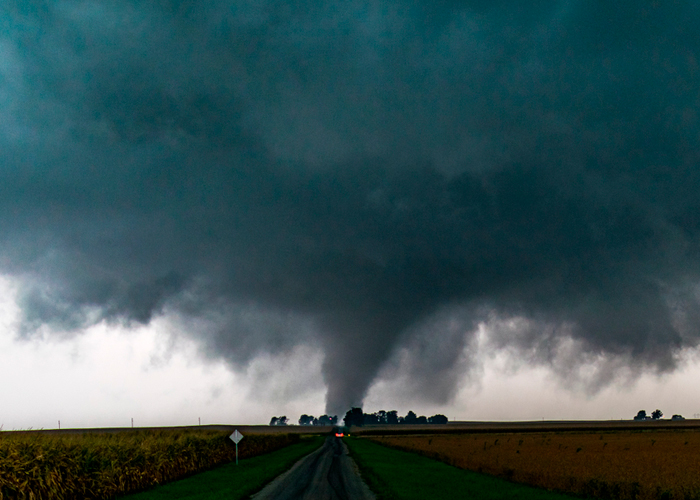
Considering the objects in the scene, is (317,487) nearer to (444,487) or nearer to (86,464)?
(444,487)

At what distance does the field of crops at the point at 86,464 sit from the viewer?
20969 millimetres

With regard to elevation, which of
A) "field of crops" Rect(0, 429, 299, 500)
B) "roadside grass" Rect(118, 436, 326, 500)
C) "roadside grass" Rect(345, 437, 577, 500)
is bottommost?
"roadside grass" Rect(345, 437, 577, 500)

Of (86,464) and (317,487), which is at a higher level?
(86,464)

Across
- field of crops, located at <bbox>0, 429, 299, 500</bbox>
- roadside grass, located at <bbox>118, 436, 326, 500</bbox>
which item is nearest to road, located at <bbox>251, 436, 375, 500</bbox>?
roadside grass, located at <bbox>118, 436, 326, 500</bbox>

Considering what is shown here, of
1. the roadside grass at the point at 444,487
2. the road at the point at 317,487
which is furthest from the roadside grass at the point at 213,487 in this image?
the roadside grass at the point at 444,487

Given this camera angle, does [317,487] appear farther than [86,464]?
Yes

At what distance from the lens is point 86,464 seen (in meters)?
25.7

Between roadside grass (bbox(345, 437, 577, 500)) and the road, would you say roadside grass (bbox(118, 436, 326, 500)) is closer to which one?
the road

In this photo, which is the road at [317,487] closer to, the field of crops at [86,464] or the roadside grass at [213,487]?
the roadside grass at [213,487]

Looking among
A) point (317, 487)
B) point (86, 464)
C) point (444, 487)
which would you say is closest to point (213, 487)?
point (317, 487)

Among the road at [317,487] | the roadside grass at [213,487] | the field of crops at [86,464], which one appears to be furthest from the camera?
the roadside grass at [213,487]

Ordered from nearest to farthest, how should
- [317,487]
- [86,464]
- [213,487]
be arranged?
[86,464], [317,487], [213,487]

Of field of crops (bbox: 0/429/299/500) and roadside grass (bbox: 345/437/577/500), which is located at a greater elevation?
field of crops (bbox: 0/429/299/500)

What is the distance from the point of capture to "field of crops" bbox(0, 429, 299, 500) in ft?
68.8
